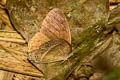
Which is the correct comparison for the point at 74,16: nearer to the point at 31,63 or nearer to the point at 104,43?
the point at 104,43

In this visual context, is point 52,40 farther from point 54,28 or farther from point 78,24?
point 78,24

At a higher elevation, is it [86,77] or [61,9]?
[61,9]

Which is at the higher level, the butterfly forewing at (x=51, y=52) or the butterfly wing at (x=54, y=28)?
the butterfly wing at (x=54, y=28)

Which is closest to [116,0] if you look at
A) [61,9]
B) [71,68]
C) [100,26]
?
[100,26]

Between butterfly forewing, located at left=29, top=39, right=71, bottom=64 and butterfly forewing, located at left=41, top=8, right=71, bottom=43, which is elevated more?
butterfly forewing, located at left=41, top=8, right=71, bottom=43

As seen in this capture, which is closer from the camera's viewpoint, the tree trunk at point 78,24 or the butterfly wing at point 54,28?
the butterfly wing at point 54,28

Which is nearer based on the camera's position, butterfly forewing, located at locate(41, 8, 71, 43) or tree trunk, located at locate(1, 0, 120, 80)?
butterfly forewing, located at locate(41, 8, 71, 43)

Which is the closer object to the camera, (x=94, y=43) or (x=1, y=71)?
(x=94, y=43)

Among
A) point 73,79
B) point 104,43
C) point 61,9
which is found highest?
point 61,9
